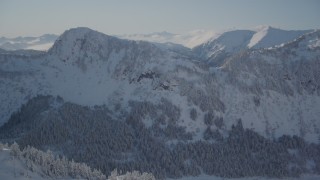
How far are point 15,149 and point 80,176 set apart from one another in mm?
29011

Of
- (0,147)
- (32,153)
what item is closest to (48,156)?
(32,153)

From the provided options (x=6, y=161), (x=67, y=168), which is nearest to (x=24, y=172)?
(x=6, y=161)

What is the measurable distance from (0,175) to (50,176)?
21144 millimetres

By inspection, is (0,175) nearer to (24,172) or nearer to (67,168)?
(24,172)

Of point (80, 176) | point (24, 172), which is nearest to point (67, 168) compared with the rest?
point (80, 176)

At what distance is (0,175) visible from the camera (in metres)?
173

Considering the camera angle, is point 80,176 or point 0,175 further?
point 80,176

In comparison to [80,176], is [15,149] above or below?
above

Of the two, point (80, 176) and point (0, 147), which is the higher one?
point (0, 147)

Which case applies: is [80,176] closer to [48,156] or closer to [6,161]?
[48,156]

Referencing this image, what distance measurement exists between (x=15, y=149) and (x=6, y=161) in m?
7.38

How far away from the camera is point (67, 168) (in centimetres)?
19925

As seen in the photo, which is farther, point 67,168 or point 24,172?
point 67,168

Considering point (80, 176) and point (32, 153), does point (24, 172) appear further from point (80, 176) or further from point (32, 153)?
point (80, 176)
